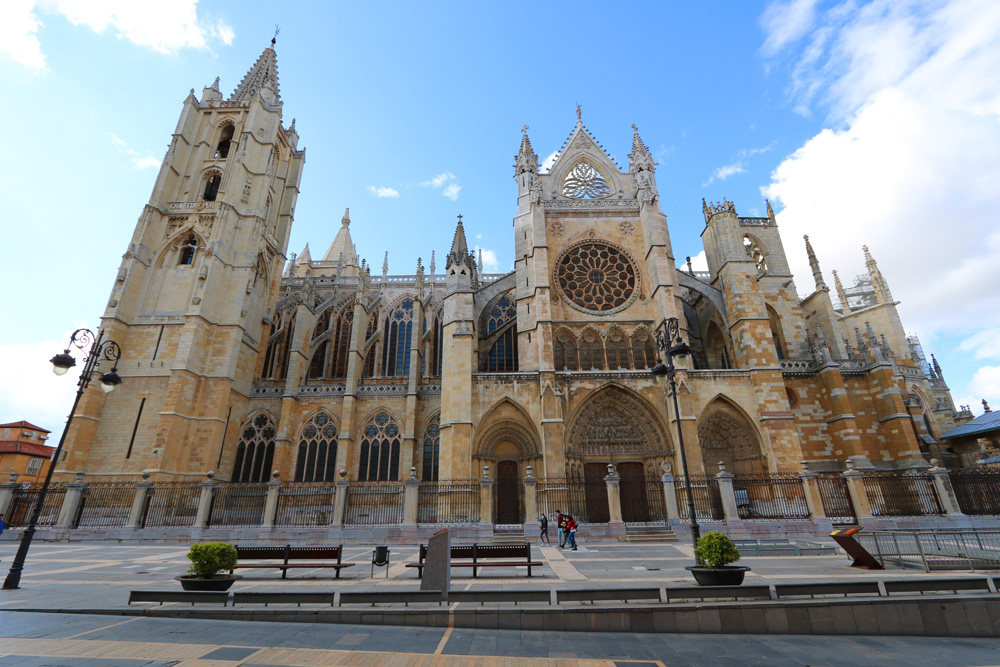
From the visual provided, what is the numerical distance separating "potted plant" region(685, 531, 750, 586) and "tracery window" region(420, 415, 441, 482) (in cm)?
1794

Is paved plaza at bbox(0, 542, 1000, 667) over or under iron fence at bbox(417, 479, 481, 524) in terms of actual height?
under

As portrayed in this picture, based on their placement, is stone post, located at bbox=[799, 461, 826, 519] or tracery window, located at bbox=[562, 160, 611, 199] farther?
tracery window, located at bbox=[562, 160, 611, 199]

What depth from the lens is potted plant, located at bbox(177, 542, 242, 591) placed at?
22.4 ft

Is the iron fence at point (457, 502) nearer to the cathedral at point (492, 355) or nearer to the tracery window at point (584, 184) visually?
the cathedral at point (492, 355)

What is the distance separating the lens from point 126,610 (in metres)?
6.15

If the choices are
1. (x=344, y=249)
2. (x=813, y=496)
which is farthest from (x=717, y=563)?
(x=344, y=249)

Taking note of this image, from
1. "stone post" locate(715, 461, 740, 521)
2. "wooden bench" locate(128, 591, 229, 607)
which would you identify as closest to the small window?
"wooden bench" locate(128, 591, 229, 607)

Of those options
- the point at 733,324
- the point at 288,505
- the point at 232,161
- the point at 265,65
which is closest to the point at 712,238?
the point at 733,324

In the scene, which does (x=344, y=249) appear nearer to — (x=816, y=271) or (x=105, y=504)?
(x=105, y=504)

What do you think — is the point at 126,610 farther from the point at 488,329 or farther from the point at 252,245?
the point at 252,245

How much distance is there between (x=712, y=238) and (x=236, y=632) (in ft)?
89.7

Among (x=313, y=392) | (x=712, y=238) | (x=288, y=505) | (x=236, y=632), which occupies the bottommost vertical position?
(x=236, y=632)

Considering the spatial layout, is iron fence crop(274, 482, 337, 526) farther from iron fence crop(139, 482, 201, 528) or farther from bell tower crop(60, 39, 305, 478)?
bell tower crop(60, 39, 305, 478)

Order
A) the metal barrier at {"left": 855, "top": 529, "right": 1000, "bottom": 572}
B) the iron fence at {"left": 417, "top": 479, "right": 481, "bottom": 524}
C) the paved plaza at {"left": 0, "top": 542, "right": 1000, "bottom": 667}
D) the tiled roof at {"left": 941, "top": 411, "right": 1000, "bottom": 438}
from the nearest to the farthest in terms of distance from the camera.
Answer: the paved plaza at {"left": 0, "top": 542, "right": 1000, "bottom": 667}
the metal barrier at {"left": 855, "top": 529, "right": 1000, "bottom": 572}
the iron fence at {"left": 417, "top": 479, "right": 481, "bottom": 524}
the tiled roof at {"left": 941, "top": 411, "right": 1000, "bottom": 438}
